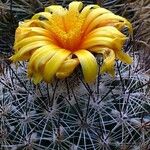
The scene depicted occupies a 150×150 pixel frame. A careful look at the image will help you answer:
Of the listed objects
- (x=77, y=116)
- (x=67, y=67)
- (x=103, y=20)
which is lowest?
(x=77, y=116)

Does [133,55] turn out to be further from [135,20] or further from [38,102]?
[135,20]

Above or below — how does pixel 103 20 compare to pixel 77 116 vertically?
above

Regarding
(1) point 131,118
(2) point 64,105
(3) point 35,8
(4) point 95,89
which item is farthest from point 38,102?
(3) point 35,8

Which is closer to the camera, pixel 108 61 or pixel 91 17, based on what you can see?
pixel 108 61

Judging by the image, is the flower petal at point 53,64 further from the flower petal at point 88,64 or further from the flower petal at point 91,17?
the flower petal at point 91,17

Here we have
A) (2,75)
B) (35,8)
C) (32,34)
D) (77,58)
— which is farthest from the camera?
(35,8)

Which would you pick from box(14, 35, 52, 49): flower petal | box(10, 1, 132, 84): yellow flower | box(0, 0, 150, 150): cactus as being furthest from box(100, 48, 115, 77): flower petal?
box(14, 35, 52, 49): flower petal

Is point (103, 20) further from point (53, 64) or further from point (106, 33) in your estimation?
point (53, 64)

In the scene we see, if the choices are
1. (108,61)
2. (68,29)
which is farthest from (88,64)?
(68,29)
